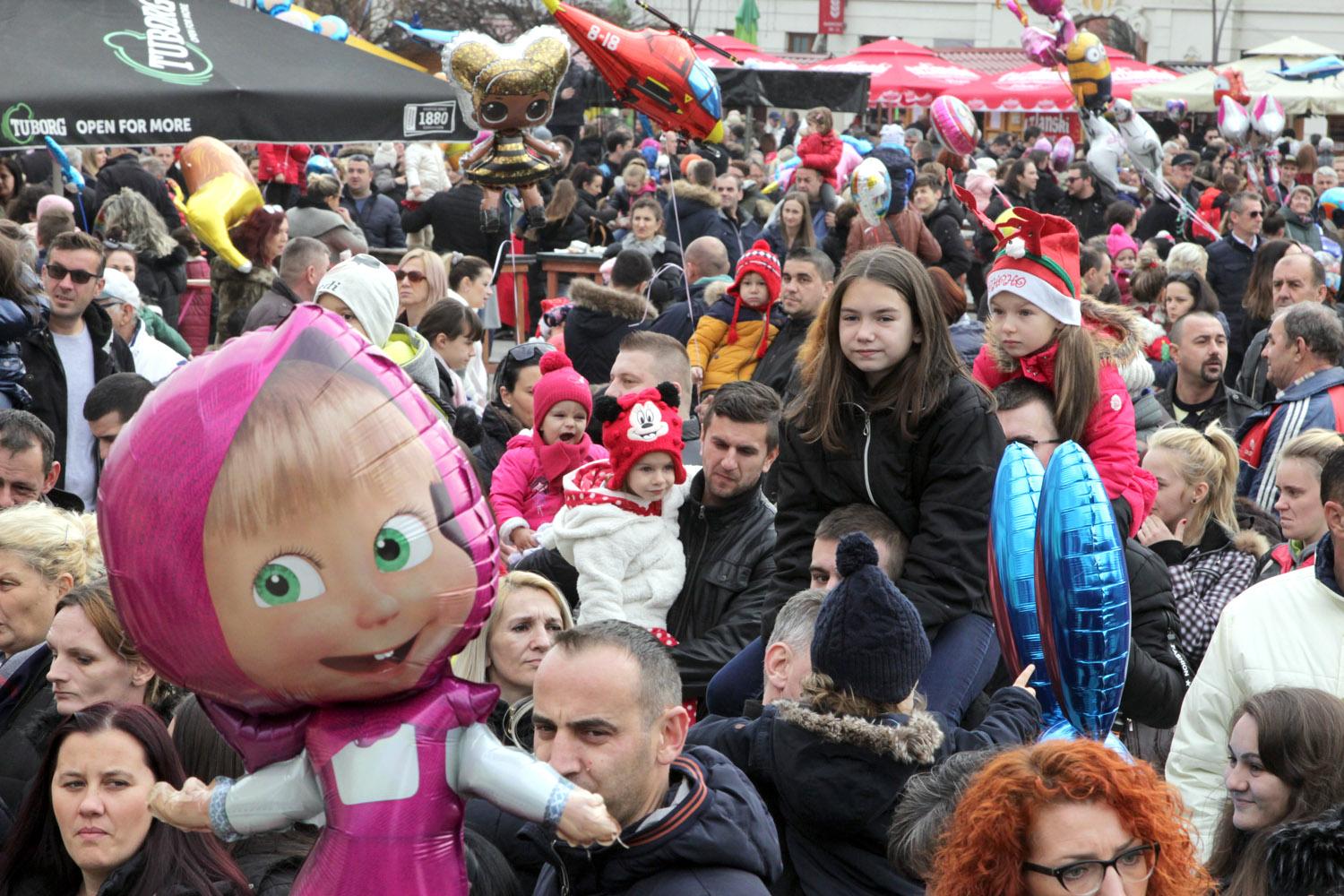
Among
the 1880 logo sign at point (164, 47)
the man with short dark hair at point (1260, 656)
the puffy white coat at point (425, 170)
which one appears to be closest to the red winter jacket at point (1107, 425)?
the man with short dark hair at point (1260, 656)

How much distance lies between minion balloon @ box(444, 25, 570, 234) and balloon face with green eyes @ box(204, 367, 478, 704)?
4.97m

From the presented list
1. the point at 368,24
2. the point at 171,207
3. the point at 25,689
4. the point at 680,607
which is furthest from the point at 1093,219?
the point at 368,24

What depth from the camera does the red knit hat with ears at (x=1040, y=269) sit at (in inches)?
168

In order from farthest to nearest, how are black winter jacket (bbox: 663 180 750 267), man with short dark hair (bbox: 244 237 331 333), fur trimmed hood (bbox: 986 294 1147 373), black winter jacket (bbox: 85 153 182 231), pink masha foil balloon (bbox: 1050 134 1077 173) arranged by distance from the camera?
1. pink masha foil balloon (bbox: 1050 134 1077 173)
2. black winter jacket (bbox: 663 180 750 267)
3. black winter jacket (bbox: 85 153 182 231)
4. man with short dark hair (bbox: 244 237 331 333)
5. fur trimmed hood (bbox: 986 294 1147 373)

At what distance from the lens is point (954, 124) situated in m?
14.4

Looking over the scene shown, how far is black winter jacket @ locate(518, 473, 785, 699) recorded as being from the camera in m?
4.23

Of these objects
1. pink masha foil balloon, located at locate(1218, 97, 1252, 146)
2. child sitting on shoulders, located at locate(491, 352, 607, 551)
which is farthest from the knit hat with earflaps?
pink masha foil balloon, located at locate(1218, 97, 1252, 146)

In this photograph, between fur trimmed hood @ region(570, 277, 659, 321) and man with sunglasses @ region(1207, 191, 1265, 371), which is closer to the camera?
fur trimmed hood @ region(570, 277, 659, 321)

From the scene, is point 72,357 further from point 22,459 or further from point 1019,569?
point 1019,569

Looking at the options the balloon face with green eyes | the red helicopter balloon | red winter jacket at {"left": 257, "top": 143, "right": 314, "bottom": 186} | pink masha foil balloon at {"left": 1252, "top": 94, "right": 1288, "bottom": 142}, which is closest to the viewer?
the balloon face with green eyes

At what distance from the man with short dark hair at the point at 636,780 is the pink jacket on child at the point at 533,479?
2.79 meters

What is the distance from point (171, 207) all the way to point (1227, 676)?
10123mm

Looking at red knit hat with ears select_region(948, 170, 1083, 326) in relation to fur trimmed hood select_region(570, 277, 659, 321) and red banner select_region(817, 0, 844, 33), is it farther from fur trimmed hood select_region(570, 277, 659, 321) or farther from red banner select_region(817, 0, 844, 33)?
red banner select_region(817, 0, 844, 33)

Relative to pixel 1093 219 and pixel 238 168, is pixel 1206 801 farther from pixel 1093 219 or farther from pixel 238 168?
pixel 1093 219
